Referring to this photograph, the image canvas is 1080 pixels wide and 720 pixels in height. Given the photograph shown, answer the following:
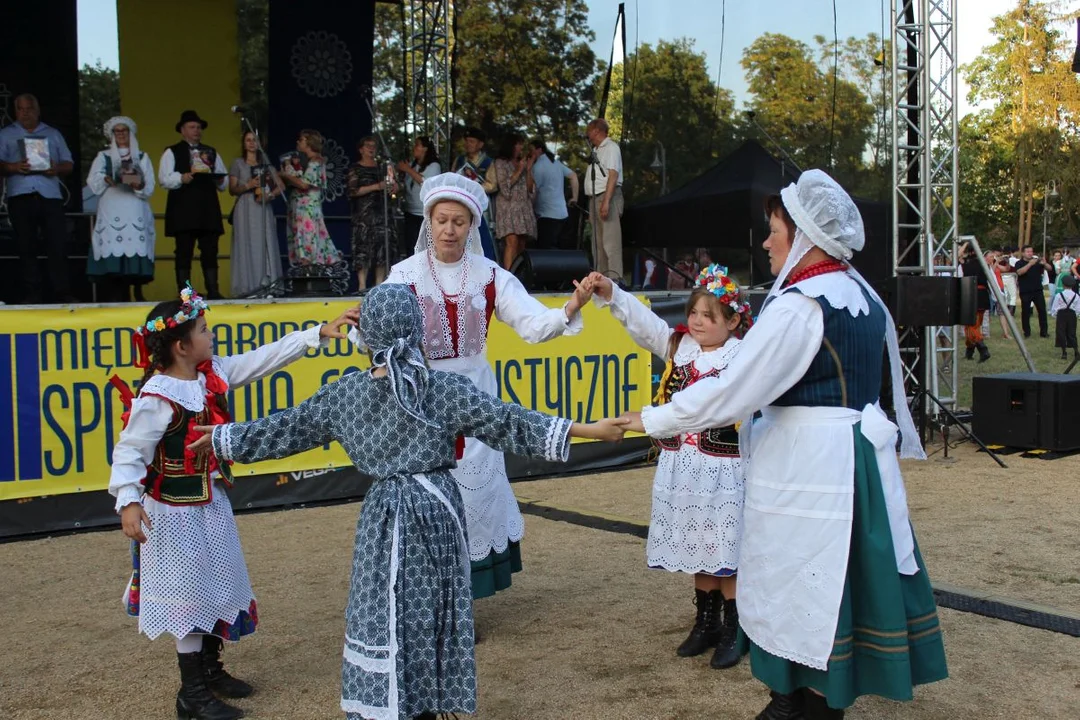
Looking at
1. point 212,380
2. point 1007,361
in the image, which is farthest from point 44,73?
point 1007,361

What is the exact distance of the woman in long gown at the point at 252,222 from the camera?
10109mm

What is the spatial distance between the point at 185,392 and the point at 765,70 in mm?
10240

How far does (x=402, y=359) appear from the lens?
3.01m

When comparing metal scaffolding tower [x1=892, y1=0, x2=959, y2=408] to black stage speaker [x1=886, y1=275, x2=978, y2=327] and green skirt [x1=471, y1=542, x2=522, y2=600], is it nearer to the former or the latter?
black stage speaker [x1=886, y1=275, x2=978, y2=327]

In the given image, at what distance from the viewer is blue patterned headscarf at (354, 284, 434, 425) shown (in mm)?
2975

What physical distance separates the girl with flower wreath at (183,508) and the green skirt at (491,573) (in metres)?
1.03

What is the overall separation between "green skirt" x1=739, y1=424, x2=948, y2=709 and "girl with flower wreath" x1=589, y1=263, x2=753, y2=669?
1.12 m

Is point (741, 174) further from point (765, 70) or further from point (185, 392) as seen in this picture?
point (185, 392)

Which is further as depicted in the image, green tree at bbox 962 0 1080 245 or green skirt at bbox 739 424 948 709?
green tree at bbox 962 0 1080 245

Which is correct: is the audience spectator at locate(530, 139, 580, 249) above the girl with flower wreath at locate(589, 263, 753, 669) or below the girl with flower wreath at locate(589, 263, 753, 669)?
above

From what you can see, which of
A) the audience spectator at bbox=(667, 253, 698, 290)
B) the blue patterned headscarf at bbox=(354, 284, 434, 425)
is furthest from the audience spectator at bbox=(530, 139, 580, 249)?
the blue patterned headscarf at bbox=(354, 284, 434, 425)

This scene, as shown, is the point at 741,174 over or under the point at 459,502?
over

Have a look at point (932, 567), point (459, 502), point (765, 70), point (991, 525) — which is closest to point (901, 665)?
point (459, 502)

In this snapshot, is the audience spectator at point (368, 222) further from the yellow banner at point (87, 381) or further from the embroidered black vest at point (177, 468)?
the embroidered black vest at point (177, 468)
